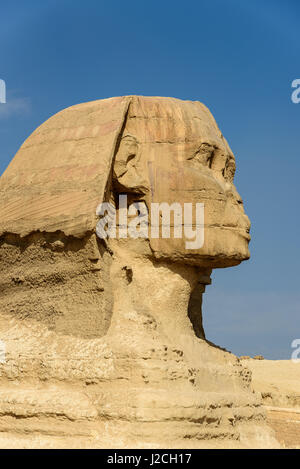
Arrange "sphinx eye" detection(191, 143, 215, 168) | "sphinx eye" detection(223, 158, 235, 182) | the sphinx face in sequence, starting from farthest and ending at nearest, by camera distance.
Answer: "sphinx eye" detection(223, 158, 235, 182), "sphinx eye" detection(191, 143, 215, 168), the sphinx face

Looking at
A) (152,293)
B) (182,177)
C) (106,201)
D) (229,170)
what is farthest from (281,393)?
(106,201)

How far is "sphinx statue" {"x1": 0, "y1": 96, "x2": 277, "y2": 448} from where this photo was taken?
826 cm

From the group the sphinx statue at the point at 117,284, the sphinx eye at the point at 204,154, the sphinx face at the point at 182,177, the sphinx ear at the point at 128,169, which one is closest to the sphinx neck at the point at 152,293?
the sphinx statue at the point at 117,284

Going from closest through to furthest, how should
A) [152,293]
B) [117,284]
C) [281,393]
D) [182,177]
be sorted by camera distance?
[117,284]
[152,293]
[182,177]
[281,393]

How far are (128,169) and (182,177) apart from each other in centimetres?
70

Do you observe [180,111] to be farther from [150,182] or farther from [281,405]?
[281,405]

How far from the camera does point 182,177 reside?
9.63 m

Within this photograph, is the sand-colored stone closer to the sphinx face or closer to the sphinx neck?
the sphinx neck

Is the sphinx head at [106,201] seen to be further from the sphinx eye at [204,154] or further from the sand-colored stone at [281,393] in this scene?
the sand-colored stone at [281,393]

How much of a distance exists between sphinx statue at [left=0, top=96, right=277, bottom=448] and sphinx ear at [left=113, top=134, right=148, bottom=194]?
15 mm

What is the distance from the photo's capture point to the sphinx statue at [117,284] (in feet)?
27.1

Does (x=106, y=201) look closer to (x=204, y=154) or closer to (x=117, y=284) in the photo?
(x=117, y=284)

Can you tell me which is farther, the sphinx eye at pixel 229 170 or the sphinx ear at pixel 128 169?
the sphinx eye at pixel 229 170

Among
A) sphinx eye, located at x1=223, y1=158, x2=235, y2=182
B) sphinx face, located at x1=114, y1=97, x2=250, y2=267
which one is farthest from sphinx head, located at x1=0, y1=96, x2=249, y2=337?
sphinx eye, located at x1=223, y1=158, x2=235, y2=182
